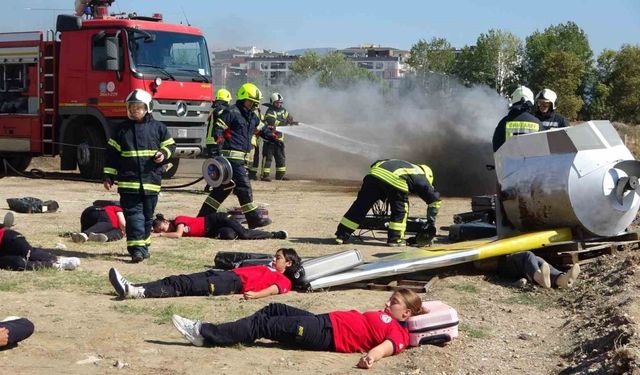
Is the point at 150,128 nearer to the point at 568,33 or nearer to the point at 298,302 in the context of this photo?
the point at 298,302

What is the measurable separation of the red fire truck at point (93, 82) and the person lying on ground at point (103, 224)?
263 inches

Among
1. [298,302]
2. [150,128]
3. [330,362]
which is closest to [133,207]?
[150,128]

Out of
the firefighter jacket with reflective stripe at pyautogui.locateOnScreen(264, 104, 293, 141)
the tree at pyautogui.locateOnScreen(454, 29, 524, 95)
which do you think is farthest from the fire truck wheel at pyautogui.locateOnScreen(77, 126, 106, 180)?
the tree at pyautogui.locateOnScreen(454, 29, 524, 95)

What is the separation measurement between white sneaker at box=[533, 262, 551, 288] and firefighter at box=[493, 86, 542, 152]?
2.80m

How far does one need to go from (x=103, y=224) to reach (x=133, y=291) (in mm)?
3394

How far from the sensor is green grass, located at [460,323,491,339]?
6.66 m

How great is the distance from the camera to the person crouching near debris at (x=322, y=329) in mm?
5809

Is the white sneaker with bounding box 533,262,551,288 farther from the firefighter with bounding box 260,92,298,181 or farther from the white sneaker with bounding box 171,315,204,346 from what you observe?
the firefighter with bounding box 260,92,298,181

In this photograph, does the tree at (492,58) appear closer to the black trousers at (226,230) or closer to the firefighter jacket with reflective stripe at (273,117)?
the firefighter jacket with reflective stripe at (273,117)

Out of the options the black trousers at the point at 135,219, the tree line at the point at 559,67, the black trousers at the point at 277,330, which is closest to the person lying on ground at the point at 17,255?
the black trousers at the point at 135,219

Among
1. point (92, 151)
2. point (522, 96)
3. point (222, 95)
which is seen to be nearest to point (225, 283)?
point (522, 96)

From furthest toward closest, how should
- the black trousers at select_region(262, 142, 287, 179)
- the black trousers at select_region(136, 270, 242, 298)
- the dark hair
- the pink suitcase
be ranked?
the black trousers at select_region(262, 142, 287, 179)
the dark hair
the black trousers at select_region(136, 270, 242, 298)
the pink suitcase

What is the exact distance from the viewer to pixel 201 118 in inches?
Result: 714

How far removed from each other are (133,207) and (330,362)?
3970mm
